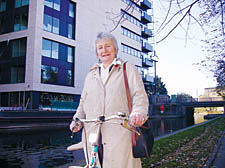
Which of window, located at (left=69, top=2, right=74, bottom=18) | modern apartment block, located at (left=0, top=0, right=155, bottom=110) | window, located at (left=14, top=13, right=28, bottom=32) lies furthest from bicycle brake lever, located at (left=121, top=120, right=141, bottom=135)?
window, located at (left=69, top=2, right=74, bottom=18)

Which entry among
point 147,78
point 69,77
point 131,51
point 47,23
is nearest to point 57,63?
point 69,77

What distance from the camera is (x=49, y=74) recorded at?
2745 centimetres

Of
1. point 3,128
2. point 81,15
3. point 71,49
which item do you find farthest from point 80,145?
point 81,15

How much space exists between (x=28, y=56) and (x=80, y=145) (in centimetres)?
2594

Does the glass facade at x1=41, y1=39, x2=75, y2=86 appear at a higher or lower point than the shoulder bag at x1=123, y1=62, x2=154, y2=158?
higher

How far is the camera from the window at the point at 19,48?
27436mm

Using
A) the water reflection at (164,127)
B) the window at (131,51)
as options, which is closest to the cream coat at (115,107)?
the water reflection at (164,127)

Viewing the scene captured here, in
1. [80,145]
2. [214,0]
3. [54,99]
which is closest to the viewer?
[80,145]

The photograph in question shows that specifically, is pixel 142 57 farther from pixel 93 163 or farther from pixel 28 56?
pixel 93 163

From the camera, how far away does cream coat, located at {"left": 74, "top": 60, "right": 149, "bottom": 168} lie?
2252 millimetres

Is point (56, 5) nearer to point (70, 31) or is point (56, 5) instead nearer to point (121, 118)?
point (70, 31)

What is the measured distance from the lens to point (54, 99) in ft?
93.4

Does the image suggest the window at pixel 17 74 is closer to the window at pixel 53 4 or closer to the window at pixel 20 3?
the window at pixel 20 3

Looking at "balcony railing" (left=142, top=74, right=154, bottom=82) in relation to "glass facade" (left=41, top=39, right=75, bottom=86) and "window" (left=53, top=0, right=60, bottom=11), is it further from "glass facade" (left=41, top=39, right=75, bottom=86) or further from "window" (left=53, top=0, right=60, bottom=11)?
"window" (left=53, top=0, right=60, bottom=11)
